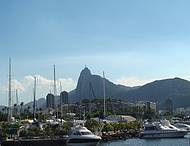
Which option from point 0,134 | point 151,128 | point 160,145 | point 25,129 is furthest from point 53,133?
point 151,128

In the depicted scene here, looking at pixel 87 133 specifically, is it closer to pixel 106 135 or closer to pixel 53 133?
pixel 53 133

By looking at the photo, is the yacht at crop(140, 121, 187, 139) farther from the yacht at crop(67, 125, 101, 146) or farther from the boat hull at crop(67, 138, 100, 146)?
the boat hull at crop(67, 138, 100, 146)

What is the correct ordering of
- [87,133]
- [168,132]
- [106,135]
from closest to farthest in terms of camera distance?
[87,133], [106,135], [168,132]

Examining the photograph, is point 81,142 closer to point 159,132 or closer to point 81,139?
point 81,139

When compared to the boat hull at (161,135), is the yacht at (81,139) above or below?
above

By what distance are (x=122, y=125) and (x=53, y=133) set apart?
3832cm

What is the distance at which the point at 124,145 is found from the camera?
86125mm

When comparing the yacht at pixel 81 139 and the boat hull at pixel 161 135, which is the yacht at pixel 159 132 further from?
the yacht at pixel 81 139

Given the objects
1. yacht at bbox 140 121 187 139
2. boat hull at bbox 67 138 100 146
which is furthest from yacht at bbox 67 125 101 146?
yacht at bbox 140 121 187 139

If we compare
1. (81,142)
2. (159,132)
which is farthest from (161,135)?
(81,142)

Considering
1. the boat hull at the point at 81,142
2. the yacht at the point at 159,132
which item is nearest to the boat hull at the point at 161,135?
the yacht at the point at 159,132

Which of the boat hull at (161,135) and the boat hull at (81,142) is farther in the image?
the boat hull at (161,135)

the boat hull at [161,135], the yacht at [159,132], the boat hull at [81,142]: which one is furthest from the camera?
the yacht at [159,132]

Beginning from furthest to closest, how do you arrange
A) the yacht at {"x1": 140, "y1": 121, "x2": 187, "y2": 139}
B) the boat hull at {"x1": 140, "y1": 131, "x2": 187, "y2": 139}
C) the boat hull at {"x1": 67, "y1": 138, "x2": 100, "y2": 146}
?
1. the yacht at {"x1": 140, "y1": 121, "x2": 187, "y2": 139}
2. the boat hull at {"x1": 140, "y1": 131, "x2": 187, "y2": 139}
3. the boat hull at {"x1": 67, "y1": 138, "x2": 100, "y2": 146}
